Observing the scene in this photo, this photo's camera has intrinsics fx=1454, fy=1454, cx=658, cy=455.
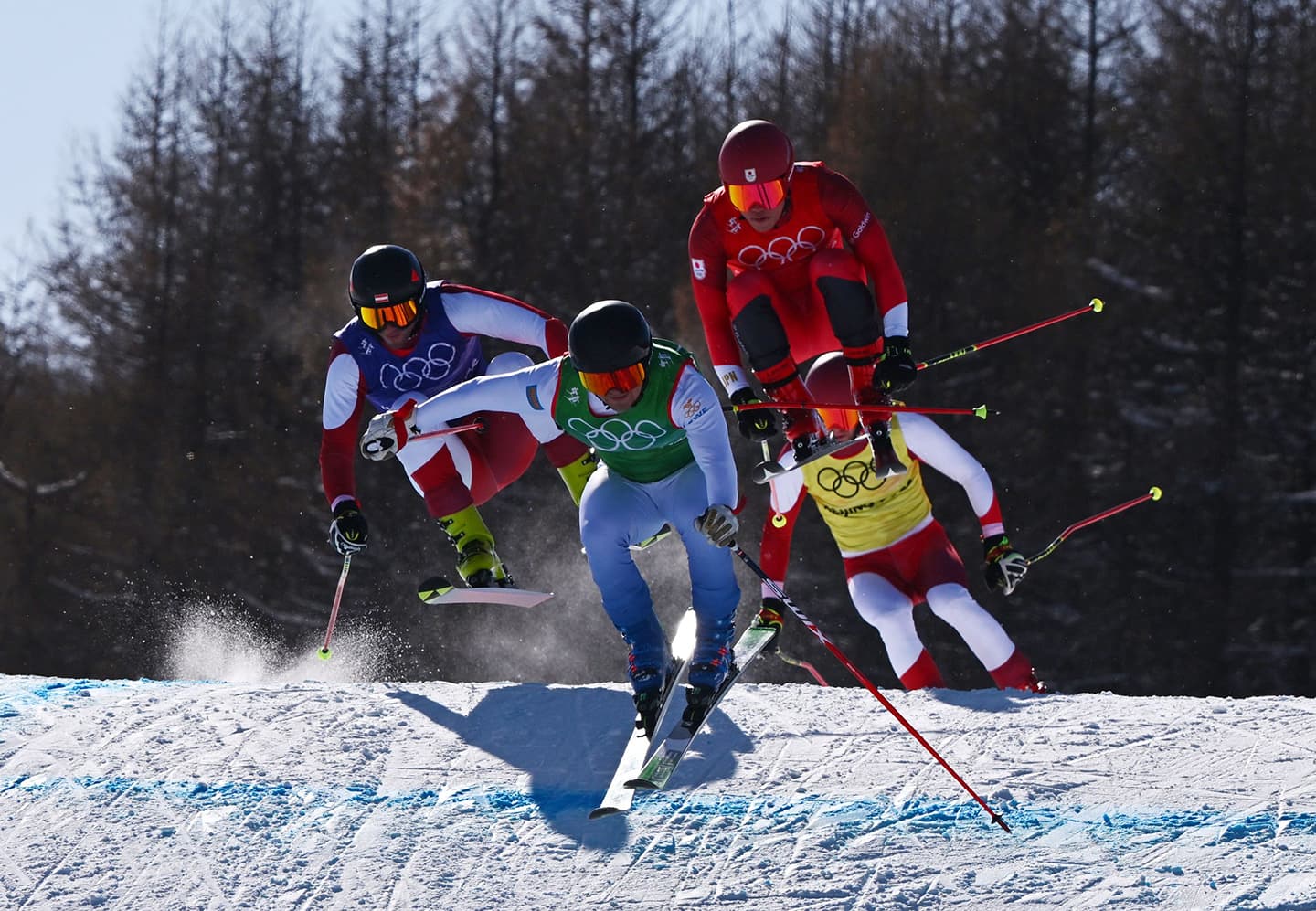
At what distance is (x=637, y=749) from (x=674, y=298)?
15.3 meters

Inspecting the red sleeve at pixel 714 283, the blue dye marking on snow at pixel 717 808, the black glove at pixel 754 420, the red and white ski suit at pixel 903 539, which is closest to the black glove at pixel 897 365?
the red and white ski suit at pixel 903 539

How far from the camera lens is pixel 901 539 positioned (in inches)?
245

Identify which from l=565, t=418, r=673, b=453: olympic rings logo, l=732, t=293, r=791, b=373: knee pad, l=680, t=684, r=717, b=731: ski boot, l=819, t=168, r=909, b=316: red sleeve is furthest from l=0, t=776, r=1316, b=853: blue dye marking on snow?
l=819, t=168, r=909, b=316: red sleeve

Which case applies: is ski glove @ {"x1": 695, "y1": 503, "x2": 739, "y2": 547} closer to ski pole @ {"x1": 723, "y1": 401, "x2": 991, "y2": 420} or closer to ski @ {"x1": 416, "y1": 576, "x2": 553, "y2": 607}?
ski pole @ {"x1": 723, "y1": 401, "x2": 991, "y2": 420}

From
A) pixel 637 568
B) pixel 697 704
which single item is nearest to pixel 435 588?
pixel 637 568

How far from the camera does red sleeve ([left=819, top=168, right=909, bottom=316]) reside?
5.80m

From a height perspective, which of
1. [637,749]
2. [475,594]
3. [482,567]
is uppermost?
[482,567]

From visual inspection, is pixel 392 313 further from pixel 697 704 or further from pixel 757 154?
pixel 697 704

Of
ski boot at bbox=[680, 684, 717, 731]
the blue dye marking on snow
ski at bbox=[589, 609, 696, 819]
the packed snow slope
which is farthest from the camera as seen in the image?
ski boot at bbox=[680, 684, 717, 731]

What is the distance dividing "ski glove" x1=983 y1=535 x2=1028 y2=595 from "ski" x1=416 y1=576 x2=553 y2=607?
185 cm

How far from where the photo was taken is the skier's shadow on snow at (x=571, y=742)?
421 cm

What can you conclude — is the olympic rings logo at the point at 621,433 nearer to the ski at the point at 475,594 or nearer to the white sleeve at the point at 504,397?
the white sleeve at the point at 504,397

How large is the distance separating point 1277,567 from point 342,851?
44.1ft

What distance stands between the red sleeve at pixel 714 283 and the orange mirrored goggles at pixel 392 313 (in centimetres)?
115
